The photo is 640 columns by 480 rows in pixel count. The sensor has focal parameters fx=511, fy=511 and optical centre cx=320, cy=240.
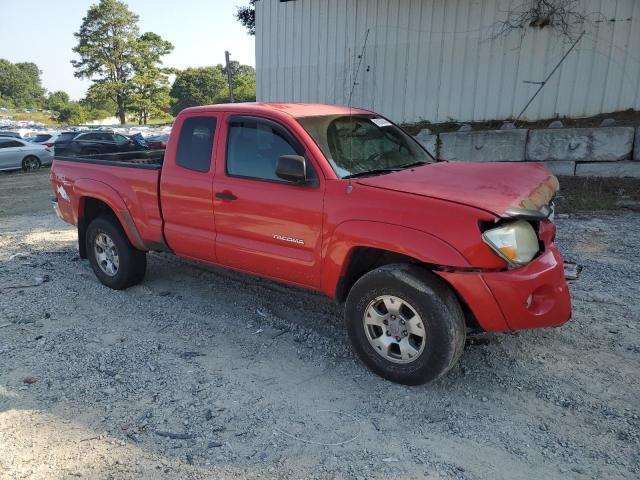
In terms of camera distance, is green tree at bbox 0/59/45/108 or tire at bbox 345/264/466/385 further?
green tree at bbox 0/59/45/108

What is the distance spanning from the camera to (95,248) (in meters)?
5.73

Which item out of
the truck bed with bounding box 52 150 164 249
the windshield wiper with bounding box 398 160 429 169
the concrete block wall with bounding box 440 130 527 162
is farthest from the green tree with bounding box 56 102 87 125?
the windshield wiper with bounding box 398 160 429 169

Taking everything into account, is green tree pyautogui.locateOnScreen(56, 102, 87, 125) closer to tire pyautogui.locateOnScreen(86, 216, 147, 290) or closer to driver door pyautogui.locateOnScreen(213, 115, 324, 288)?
tire pyautogui.locateOnScreen(86, 216, 147, 290)

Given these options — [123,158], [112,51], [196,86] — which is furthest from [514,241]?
[196,86]

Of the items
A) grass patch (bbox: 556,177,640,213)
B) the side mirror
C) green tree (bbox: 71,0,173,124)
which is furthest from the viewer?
green tree (bbox: 71,0,173,124)

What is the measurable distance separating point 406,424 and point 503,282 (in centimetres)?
106

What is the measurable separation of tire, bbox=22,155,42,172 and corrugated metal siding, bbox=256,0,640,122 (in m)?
12.6

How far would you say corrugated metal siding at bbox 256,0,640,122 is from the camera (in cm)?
1014

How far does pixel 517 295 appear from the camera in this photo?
3.15 metres

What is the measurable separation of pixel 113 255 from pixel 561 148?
8.21 meters

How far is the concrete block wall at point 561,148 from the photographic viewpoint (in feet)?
30.0

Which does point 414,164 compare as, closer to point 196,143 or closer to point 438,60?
point 196,143

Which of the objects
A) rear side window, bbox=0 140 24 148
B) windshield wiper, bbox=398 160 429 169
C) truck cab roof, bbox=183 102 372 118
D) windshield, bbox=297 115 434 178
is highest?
truck cab roof, bbox=183 102 372 118

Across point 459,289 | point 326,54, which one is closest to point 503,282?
point 459,289
